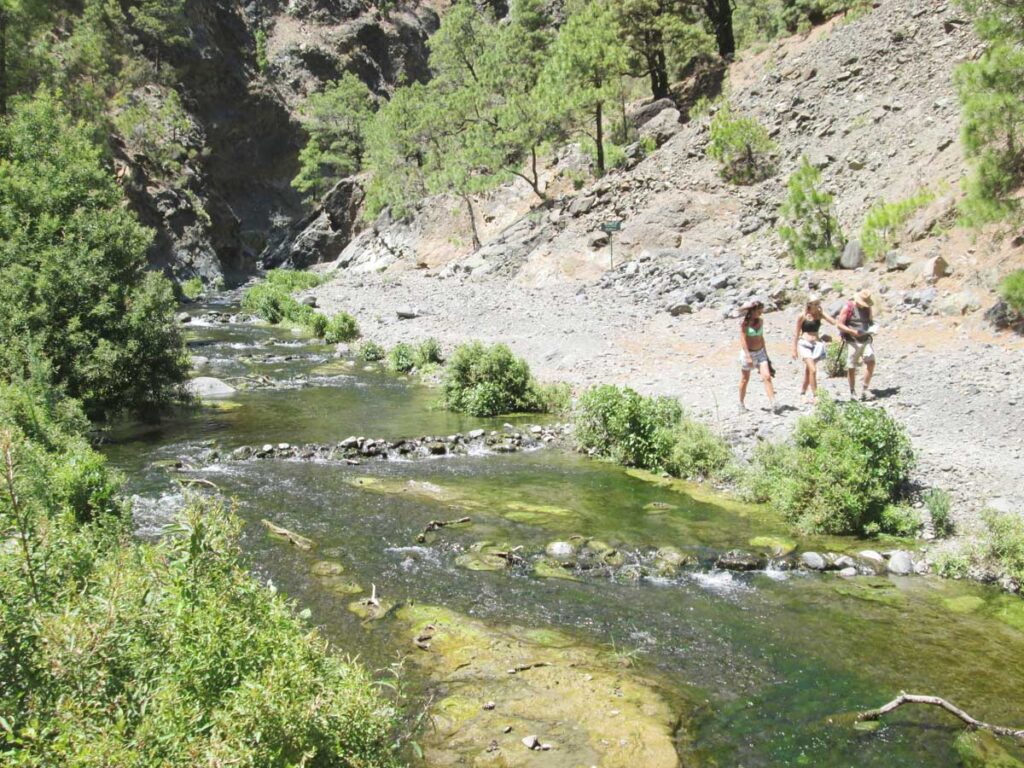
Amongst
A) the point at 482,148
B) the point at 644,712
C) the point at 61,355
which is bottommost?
the point at 644,712

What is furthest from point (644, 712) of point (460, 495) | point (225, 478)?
point (225, 478)

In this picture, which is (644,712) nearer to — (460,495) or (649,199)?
(460,495)

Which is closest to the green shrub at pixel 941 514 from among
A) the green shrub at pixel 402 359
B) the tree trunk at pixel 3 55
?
the green shrub at pixel 402 359

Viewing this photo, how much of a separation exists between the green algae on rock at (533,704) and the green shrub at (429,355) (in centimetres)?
1658

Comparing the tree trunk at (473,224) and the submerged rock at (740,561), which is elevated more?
the tree trunk at (473,224)

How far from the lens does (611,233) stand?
106 ft

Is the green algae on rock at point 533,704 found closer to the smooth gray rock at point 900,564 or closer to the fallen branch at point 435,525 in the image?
the fallen branch at point 435,525

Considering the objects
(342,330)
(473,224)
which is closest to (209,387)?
(342,330)

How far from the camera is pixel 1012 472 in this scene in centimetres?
981

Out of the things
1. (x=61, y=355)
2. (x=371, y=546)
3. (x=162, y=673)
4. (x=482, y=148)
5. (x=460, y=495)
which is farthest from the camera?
(x=482, y=148)

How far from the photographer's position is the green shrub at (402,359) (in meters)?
23.7

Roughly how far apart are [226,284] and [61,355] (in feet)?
170

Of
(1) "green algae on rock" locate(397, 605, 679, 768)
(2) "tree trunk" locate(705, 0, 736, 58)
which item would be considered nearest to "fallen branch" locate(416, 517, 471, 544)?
(1) "green algae on rock" locate(397, 605, 679, 768)

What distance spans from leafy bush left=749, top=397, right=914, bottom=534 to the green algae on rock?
4671mm
